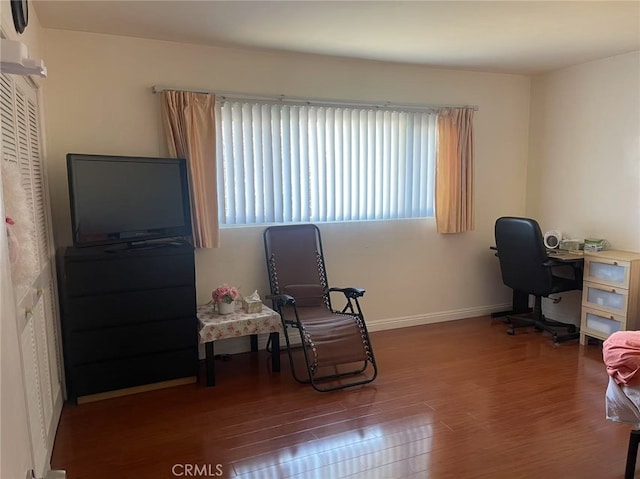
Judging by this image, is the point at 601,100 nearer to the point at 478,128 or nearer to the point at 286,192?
the point at 478,128

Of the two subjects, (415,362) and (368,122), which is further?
(368,122)

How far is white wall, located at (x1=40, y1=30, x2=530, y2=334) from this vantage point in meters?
3.25

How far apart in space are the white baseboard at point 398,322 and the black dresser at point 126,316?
616 millimetres

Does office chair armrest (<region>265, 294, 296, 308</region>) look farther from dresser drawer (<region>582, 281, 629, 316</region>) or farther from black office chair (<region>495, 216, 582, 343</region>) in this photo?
dresser drawer (<region>582, 281, 629, 316</region>)

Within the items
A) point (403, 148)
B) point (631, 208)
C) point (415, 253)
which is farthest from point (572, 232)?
point (403, 148)

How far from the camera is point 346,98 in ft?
13.2

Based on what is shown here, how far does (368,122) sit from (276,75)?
0.92 metres

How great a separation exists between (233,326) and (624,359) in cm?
229

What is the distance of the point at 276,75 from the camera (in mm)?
3783

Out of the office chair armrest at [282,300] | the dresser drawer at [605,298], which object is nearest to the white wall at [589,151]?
the dresser drawer at [605,298]

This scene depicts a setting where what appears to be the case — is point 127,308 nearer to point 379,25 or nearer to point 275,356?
point 275,356

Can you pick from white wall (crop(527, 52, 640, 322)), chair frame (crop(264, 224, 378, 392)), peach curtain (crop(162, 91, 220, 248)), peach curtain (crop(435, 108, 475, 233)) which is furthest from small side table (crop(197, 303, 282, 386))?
white wall (crop(527, 52, 640, 322))

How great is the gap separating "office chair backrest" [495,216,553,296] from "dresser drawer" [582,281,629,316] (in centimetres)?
32

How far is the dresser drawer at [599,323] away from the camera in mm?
3742
